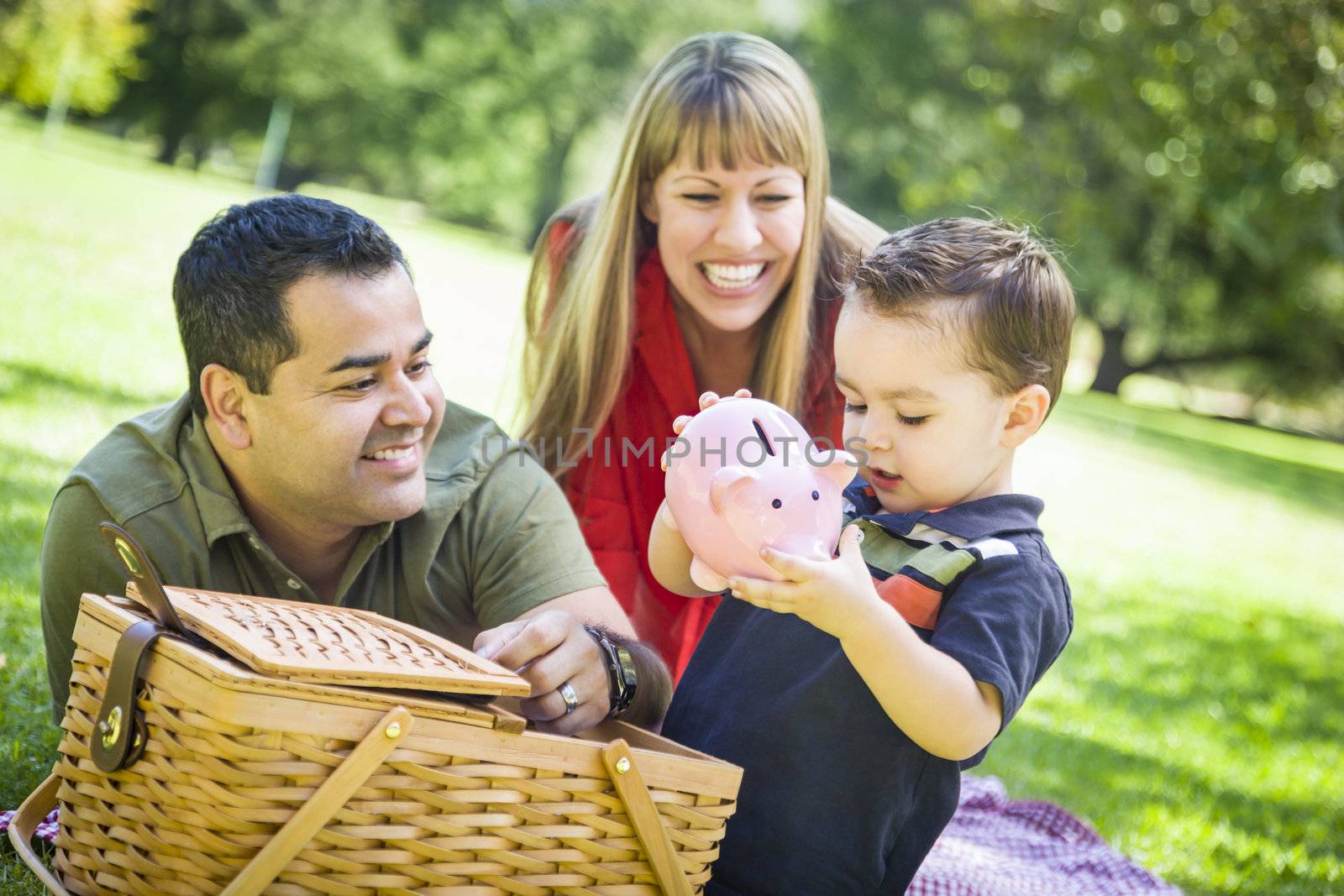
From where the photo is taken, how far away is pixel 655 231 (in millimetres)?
4035

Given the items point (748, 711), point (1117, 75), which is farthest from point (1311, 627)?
point (748, 711)

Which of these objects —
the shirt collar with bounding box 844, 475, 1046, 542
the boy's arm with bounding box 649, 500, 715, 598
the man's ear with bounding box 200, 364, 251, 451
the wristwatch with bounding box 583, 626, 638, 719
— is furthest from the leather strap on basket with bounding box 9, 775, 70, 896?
the shirt collar with bounding box 844, 475, 1046, 542

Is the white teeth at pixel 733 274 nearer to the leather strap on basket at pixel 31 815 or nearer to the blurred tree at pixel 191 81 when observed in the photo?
the leather strap on basket at pixel 31 815

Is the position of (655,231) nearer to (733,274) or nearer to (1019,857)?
(733,274)

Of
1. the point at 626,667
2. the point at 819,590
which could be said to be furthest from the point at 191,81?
the point at 819,590

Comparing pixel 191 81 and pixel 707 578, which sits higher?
pixel 191 81

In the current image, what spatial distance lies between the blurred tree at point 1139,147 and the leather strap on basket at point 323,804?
1757mm

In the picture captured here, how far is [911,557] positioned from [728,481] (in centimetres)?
52

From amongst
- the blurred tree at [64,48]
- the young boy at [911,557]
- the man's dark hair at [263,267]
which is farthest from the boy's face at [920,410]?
the blurred tree at [64,48]

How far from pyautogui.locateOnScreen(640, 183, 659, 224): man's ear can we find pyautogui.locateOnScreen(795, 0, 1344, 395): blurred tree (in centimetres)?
127

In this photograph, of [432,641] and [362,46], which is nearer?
[432,641]

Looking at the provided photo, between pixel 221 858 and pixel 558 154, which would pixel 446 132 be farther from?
pixel 221 858

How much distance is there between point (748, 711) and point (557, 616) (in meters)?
0.43

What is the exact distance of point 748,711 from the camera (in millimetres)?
2445
